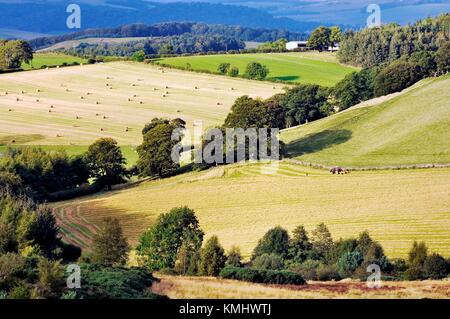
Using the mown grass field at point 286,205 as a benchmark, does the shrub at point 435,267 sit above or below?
below

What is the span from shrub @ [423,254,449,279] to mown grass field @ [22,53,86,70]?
435 ft

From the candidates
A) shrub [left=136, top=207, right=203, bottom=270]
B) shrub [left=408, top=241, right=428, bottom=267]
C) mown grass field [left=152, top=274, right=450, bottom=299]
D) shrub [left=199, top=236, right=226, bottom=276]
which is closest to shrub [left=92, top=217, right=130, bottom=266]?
shrub [left=136, top=207, right=203, bottom=270]

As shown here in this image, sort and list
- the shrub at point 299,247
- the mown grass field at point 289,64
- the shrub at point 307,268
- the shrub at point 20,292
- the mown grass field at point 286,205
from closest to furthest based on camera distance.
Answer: the shrub at point 20,292
the shrub at point 307,268
the shrub at point 299,247
the mown grass field at point 286,205
the mown grass field at point 289,64

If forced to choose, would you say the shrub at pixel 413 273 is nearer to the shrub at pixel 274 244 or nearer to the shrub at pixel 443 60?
the shrub at pixel 274 244

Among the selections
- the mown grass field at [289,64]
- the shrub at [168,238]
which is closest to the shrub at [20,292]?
the shrub at [168,238]

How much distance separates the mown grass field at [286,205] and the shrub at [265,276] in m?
15.4

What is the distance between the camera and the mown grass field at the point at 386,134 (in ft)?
256

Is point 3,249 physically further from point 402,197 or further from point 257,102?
point 257,102

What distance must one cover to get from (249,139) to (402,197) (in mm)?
24879

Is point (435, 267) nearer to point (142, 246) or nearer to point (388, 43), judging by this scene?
point (142, 246)

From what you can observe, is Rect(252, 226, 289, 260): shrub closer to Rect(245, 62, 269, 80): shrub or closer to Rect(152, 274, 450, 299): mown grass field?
Rect(152, 274, 450, 299): mown grass field

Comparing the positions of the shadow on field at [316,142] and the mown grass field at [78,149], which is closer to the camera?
the shadow on field at [316,142]

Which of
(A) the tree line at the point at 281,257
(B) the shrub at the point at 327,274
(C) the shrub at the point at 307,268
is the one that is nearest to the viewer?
(B) the shrub at the point at 327,274

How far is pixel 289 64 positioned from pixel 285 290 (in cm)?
14684
